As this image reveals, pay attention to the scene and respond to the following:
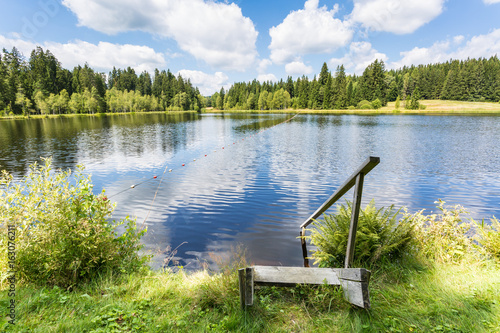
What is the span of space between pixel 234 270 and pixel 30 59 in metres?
150

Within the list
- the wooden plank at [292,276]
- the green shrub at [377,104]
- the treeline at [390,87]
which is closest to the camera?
the wooden plank at [292,276]

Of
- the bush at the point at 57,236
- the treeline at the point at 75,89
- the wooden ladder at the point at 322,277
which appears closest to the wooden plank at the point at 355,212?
the wooden ladder at the point at 322,277

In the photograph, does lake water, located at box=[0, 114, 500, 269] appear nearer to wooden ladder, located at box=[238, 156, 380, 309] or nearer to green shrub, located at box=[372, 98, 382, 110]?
wooden ladder, located at box=[238, 156, 380, 309]

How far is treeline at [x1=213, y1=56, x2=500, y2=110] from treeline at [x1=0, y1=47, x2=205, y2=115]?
48.7m

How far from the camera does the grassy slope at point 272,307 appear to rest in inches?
125

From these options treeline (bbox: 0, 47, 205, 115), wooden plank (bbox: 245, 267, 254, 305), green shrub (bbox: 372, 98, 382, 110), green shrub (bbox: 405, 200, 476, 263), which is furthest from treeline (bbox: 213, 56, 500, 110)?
wooden plank (bbox: 245, 267, 254, 305)

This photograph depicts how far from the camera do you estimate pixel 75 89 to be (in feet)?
378

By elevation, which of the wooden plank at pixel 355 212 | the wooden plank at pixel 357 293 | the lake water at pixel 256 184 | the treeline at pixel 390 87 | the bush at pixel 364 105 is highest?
the treeline at pixel 390 87

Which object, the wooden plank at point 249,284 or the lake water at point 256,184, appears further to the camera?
the lake water at point 256,184

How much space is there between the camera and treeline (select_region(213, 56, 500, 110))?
106250 millimetres

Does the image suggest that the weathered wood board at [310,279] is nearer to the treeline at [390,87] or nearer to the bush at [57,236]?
the bush at [57,236]

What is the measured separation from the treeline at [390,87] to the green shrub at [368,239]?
355ft

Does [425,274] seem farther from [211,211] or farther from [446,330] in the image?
[211,211]

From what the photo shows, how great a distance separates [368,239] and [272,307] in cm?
245
